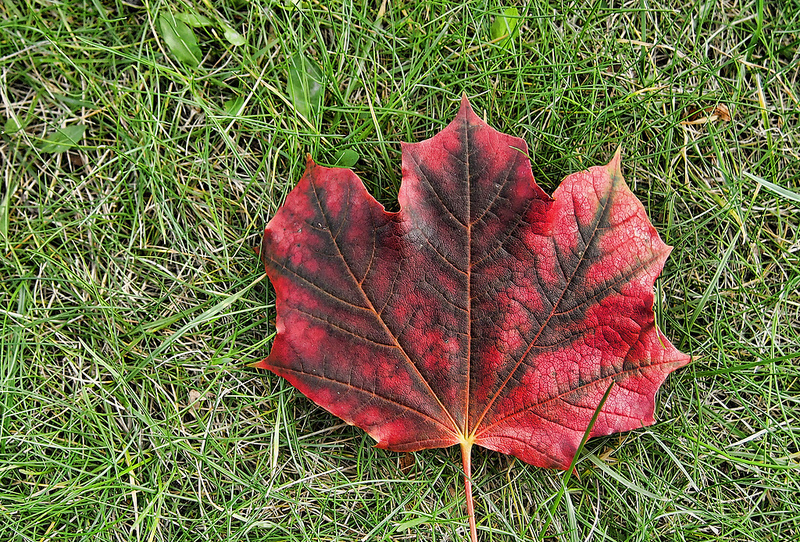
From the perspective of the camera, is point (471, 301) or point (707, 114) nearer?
point (471, 301)

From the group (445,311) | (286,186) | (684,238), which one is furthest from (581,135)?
(286,186)

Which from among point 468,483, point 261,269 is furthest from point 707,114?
point 261,269

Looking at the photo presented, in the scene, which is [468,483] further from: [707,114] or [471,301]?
[707,114]

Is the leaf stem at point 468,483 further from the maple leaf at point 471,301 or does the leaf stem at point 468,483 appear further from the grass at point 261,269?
the grass at point 261,269

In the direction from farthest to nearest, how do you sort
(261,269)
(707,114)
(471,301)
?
Result: (707,114) → (261,269) → (471,301)

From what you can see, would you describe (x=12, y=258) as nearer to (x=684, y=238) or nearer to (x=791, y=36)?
(x=684, y=238)

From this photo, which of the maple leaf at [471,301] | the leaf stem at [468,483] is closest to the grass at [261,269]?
the leaf stem at [468,483]

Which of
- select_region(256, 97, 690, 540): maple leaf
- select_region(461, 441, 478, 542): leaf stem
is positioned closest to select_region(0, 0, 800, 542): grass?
select_region(461, 441, 478, 542): leaf stem
